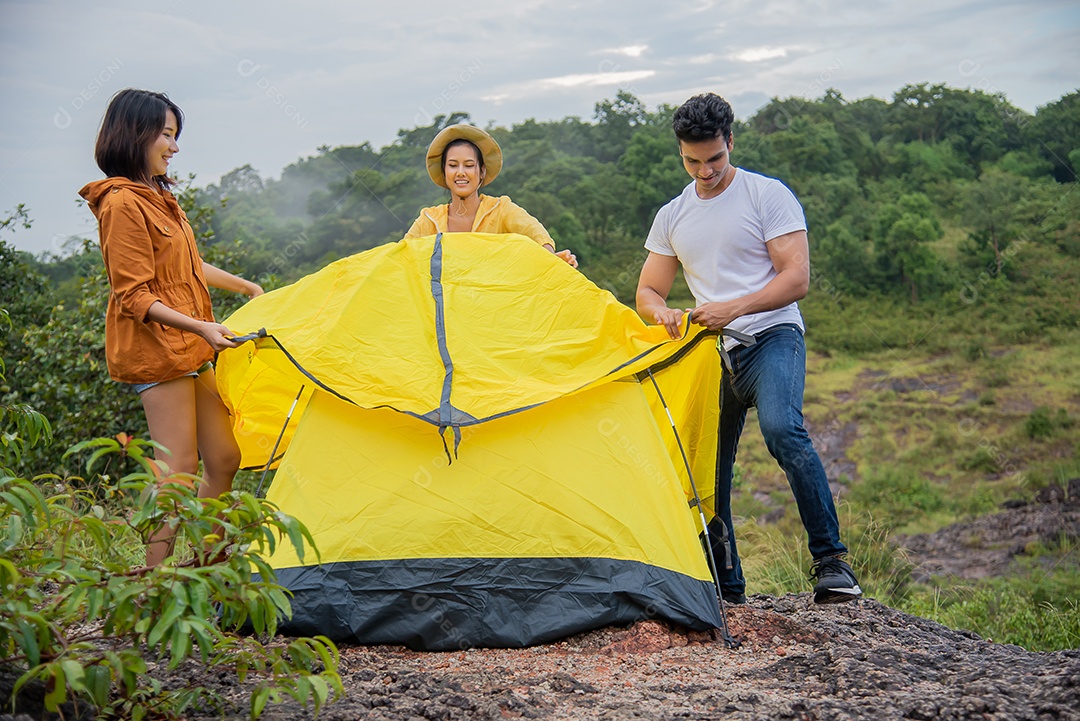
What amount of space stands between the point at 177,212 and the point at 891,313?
30.2m

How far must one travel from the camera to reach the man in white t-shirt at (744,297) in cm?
358

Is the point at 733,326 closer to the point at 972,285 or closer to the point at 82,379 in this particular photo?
the point at 82,379

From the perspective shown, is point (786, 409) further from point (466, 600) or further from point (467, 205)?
point (467, 205)

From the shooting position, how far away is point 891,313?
30.7m

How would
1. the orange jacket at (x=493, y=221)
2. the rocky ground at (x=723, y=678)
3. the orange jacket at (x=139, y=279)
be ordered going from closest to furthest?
the rocky ground at (x=723, y=678) < the orange jacket at (x=139, y=279) < the orange jacket at (x=493, y=221)

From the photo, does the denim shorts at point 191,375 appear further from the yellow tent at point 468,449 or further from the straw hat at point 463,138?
the straw hat at point 463,138

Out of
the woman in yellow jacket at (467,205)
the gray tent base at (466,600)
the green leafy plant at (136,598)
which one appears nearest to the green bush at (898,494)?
the woman in yellow jacket at (467,205)

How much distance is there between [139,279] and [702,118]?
2.20 metres

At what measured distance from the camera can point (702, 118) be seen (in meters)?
3.72

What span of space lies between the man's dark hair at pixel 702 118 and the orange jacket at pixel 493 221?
33.0 inches

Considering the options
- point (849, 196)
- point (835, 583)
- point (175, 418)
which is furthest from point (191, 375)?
point (849, 196)

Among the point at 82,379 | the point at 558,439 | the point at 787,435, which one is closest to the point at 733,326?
the point at 787,435

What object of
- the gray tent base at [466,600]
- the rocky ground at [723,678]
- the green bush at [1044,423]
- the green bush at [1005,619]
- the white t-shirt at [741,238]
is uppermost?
the white t-shirt at [741,238]

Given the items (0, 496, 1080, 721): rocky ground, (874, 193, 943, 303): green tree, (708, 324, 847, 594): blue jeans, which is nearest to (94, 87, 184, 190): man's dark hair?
(0, 496, 1080, 721): rocky ground
